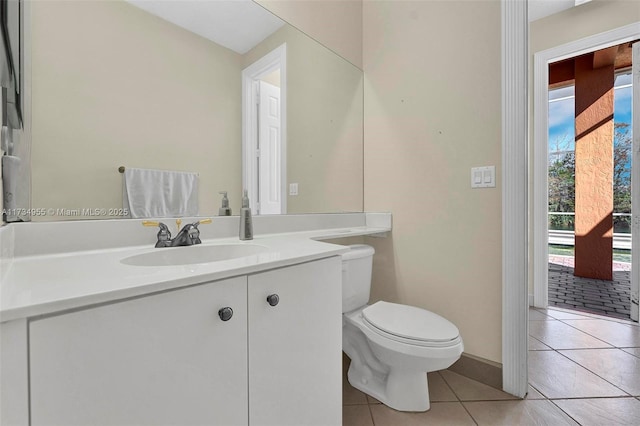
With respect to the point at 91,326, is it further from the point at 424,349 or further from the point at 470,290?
the point at 470,290

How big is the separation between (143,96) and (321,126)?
1029 mm

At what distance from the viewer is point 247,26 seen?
1.43m

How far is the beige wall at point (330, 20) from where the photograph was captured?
1632 mm

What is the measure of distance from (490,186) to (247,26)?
55.8 inches

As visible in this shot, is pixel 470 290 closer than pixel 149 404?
No

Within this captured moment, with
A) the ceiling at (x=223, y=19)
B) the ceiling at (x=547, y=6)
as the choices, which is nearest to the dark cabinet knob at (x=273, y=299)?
the ceiling at (x=223, y=19)

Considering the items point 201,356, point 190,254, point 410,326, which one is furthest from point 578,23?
point 201,356

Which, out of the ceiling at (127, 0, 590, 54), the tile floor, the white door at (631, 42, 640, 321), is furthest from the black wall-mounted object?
the white door at (631, 42, 640, 321)

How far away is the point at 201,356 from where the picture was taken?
0.64 metres

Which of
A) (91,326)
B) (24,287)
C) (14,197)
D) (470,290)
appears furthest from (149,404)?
(470,290)

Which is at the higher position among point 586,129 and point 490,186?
point 586,129

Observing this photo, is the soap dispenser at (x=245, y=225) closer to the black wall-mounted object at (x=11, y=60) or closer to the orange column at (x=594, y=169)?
the black wall-mounted object at (x=11, y=60)

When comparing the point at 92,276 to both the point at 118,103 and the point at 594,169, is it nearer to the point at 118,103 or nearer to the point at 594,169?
the point at 118,103

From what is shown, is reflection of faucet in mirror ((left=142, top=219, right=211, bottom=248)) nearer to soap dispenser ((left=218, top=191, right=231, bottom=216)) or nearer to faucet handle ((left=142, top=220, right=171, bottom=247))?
faucet handle ((left=142, top=220, right=171, bottom=247))
